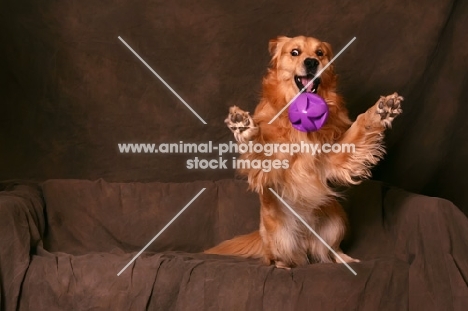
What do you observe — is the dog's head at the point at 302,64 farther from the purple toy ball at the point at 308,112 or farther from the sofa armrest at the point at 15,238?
the sofa armrest at the point at 15,238

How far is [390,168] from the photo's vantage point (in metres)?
3.07

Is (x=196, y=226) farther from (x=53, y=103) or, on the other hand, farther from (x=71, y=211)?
(x=53, y=103)

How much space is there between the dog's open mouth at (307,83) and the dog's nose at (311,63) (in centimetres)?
4

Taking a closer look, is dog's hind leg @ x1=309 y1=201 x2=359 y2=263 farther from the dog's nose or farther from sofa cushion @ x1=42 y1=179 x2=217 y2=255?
sofa cushion @ x1=42 y1=179 x2=217 y2=255

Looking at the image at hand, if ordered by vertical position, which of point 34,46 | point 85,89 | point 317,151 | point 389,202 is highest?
point 34,46

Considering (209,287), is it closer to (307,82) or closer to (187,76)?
(307,82)

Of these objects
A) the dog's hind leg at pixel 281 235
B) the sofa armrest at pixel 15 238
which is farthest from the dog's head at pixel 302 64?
the sofa armrest at pixel 15 238

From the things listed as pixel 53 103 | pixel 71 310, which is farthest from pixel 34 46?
pixel 71 310

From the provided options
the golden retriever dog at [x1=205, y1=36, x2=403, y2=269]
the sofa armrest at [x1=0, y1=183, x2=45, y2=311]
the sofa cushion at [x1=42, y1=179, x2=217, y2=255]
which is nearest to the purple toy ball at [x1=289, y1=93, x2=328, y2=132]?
the golden retriever dog at [x1=205, y1=36, x2=403, y2=269]

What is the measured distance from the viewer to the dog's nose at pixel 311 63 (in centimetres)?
231

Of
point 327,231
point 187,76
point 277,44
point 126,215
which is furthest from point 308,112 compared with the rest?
point 126,215

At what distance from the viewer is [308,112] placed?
223cm

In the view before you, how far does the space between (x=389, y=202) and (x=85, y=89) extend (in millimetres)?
1684

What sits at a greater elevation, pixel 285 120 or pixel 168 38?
pixel 168 38
